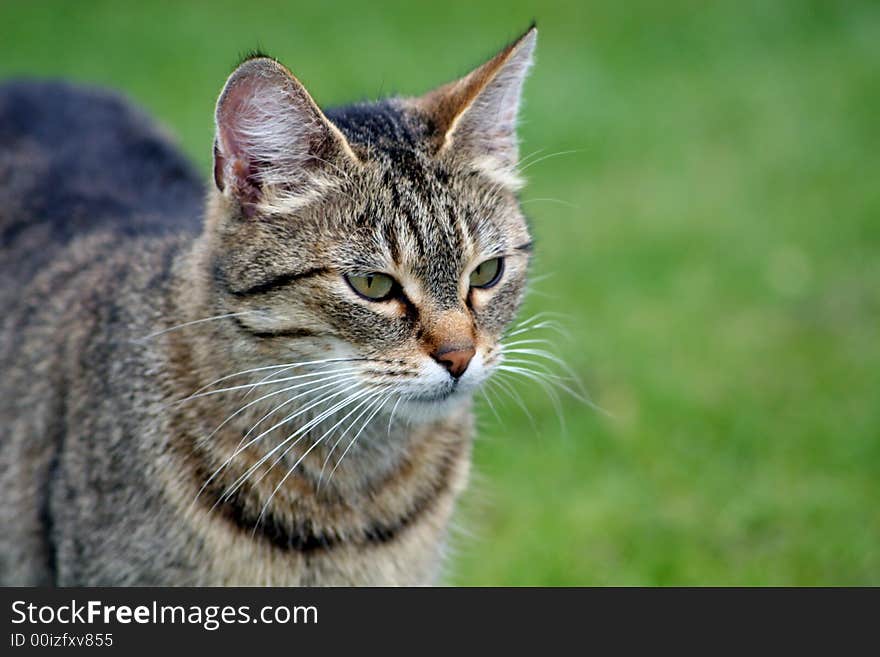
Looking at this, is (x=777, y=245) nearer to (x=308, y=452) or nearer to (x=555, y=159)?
(x=555, y=159)

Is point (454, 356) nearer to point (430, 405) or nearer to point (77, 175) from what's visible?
point (430, 405)

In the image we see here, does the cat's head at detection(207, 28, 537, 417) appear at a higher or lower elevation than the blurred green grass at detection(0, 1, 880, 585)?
lower

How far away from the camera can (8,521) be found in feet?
9.57

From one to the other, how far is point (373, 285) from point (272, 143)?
0.39m

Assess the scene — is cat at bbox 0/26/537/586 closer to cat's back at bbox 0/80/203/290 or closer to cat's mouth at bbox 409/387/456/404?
cat's mouth at bbox 409/387/456/404

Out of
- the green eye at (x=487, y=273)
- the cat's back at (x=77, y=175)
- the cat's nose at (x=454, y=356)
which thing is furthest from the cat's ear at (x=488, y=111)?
the cat's back at (x=77, y=175)

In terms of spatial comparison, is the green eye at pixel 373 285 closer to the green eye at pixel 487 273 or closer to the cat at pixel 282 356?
the cat at pixel 282 356

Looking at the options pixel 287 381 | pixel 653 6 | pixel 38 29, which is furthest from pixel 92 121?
pixel 653 6

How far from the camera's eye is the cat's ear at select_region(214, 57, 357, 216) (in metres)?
2.27

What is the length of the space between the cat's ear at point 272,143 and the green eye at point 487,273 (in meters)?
0.39

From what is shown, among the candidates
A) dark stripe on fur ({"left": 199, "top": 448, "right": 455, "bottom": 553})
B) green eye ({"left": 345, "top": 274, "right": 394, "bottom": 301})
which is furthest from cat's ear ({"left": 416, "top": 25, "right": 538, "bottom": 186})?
dark stripe on fur ({"left": 199, "top": 448, "right": 455, "bottom": 553})

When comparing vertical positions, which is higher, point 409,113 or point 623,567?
point 409,113

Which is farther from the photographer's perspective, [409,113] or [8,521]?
[8,521]
